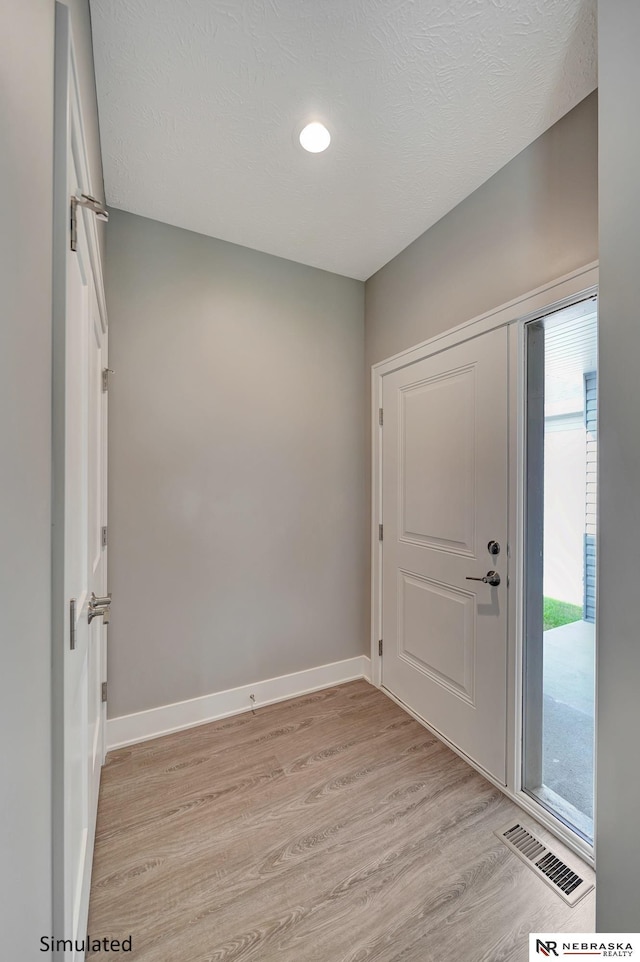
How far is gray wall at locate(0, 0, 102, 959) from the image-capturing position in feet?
1.46

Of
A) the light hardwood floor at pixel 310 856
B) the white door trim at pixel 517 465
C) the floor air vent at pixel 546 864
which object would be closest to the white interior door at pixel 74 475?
the light hardwood floor at pixel 310 856

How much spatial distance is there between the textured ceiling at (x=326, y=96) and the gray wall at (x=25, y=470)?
0.82 meters

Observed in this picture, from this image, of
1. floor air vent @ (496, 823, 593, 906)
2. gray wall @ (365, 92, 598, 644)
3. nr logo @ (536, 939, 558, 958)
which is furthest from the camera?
gray wall @ (365, 92, 598, 644)

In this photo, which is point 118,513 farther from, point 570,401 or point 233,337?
point 570,401

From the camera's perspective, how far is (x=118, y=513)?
1896mm

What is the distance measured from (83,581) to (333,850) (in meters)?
1.31

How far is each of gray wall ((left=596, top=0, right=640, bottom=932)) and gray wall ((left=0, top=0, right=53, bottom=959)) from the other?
111cm

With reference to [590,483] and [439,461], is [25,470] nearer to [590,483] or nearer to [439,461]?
[590,483]

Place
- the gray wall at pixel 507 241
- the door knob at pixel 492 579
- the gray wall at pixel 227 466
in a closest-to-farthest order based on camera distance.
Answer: the gray wall at pixel 507 241
the door knob at pixel 492 579
the gray wall at pixel 227 466

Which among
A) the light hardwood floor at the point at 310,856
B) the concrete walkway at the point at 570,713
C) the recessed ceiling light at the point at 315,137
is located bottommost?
the light hardwood floor at the point at 310,856

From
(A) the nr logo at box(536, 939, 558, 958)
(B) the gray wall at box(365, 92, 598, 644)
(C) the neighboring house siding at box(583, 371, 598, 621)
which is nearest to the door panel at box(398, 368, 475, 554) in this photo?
(B) the gray wall at box(365, 92, 598, 644)

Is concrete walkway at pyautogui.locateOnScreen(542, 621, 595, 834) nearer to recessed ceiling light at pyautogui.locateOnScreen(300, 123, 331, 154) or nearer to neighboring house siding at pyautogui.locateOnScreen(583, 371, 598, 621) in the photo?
neighboring house siding at pyautogui.locateOnScreen(583, 371, 598, 621)

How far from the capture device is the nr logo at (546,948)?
0.98m

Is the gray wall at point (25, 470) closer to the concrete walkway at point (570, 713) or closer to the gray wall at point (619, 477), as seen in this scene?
the gray wall at point (619, 477)
